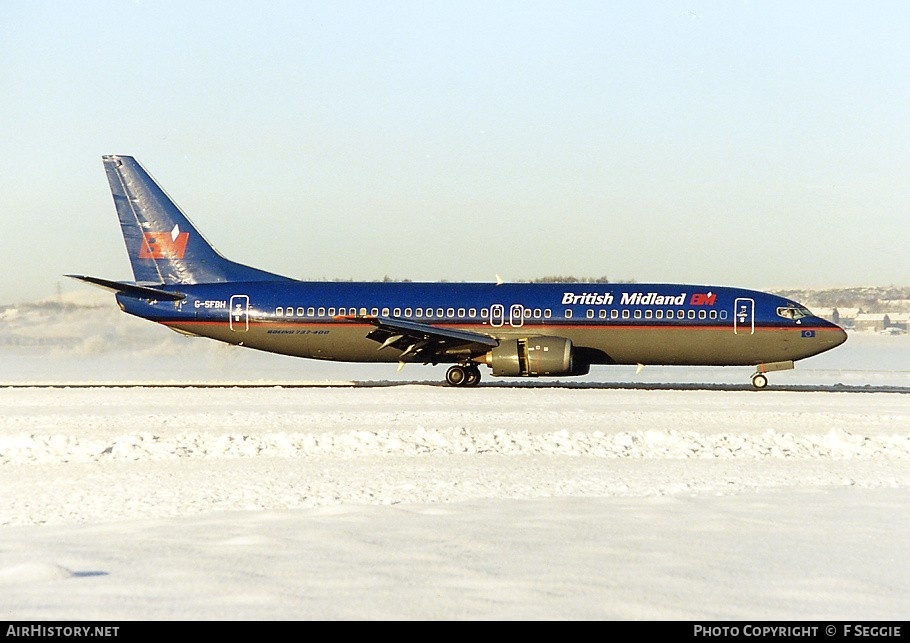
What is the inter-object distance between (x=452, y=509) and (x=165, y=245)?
2585cm

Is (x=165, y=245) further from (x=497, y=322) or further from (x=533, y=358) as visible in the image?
(x=533, y=358)

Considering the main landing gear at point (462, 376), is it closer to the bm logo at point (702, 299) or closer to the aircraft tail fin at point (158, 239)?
the aircraft tail fin at point (158, 239)

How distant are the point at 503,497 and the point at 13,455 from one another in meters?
8.66

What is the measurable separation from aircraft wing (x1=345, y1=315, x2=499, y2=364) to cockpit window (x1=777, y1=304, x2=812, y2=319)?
9089mm

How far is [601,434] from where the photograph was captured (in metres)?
18.6

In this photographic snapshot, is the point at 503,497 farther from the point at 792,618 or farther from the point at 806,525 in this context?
the point at 792,618

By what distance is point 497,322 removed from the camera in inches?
1275

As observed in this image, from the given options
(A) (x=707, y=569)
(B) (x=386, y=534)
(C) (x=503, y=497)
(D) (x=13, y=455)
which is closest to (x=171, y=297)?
(D) (x=13, y=455)

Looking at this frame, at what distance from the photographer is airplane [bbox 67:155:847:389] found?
3194cm

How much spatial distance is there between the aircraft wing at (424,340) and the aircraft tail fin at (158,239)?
→ 4.84m

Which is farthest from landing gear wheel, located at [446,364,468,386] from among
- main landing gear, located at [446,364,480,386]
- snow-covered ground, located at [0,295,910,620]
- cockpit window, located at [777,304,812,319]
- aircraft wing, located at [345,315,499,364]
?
cockpit window, located at [777,304,812,319]

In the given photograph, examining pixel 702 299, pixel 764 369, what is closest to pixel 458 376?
pixel 702 299

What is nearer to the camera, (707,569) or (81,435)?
(707,569)
